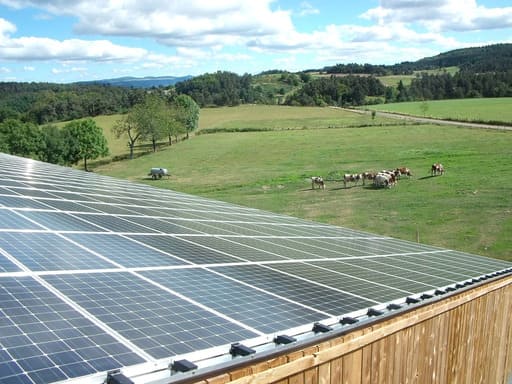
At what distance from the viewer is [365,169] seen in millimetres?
57219

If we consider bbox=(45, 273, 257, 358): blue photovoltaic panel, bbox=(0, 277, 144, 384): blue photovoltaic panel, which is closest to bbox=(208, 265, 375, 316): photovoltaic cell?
bbox=(45, 273, 257, 358): blue photovoltaic panel

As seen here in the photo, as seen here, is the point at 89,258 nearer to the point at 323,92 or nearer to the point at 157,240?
the point at 157,240

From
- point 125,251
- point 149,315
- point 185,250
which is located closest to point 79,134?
point 185,250

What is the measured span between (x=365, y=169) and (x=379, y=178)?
1194 centimetres

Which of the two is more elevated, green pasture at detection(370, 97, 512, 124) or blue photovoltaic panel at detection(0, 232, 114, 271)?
green pasture at detection(370, 97, 512, 124)

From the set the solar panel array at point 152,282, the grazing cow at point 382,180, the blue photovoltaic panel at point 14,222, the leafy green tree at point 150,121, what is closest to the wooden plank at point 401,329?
the solar panel array at point 152,282

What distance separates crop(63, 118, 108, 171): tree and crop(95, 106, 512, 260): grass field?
23.8 feet

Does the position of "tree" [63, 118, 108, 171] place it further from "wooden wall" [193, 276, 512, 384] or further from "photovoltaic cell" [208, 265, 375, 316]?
"wooden wall" [193, 276, 512, 384]

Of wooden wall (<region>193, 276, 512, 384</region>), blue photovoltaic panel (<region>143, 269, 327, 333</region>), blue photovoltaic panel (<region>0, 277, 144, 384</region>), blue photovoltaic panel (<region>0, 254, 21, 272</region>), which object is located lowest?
wooden wall (<region>193, 276, 512, 384</region>)

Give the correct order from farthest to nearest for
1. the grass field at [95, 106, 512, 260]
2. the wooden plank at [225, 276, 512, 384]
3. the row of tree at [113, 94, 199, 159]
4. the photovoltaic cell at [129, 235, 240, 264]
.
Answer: the row of tree at [113, 94, 199, 159] → the grass field at [95, 106, 512, 260] → the photovoltaic cell at [129, 235, 240, 264] → the wooden plank at [225, 276, 512, 384]

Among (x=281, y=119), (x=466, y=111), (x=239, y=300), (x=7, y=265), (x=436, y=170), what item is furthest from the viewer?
(x=281, y=119)

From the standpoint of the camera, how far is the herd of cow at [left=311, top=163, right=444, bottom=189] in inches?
1783

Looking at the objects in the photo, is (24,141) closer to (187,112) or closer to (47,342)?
(187,112)

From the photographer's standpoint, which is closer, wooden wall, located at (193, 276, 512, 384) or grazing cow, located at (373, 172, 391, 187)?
wooden wall, located at (193, 276, 512, 384)
